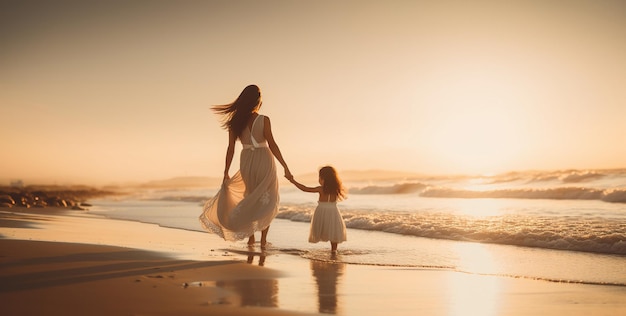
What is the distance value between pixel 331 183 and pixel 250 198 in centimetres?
153

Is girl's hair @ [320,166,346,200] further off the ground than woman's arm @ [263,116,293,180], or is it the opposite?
woman's arm @ [263,116,293,180]

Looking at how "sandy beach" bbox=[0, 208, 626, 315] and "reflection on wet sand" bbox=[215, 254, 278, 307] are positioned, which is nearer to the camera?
"sandy beach" bbox=[0, 208, 626, 315]

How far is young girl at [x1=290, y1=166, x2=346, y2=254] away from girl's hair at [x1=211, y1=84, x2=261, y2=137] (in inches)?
46.5

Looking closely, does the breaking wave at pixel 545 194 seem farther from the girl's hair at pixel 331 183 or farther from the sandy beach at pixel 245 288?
the sandy beach at pixel 245 288

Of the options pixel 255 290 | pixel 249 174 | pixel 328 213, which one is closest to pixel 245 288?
pixel 255 290

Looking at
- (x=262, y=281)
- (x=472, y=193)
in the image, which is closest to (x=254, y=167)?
(x=262, y=281)

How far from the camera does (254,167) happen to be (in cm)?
884

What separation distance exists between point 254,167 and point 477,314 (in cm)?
484

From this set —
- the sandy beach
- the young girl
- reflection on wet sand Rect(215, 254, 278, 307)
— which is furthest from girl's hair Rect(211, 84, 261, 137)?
reflection on wet sand Rect(215, 254, 278, 307)

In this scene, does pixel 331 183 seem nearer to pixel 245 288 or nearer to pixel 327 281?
pixel 327 281

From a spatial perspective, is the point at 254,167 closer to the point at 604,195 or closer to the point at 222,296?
the point at 222,296

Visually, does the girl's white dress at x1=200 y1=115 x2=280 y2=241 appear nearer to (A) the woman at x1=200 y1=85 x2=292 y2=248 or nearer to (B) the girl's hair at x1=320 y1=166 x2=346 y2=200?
(A) the woman at x1=200 y1=85 x2=292 y2=248

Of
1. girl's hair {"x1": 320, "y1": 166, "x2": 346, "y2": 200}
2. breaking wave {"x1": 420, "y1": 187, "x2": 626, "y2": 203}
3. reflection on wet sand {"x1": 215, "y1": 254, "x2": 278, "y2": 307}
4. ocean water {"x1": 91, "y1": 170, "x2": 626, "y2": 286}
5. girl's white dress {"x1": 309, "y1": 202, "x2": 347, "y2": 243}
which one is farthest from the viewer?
breaking wave {"x1": 420, "y1": 187, "x2": 626, "y2": 203}

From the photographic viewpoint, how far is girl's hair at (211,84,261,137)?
28.7 ft
